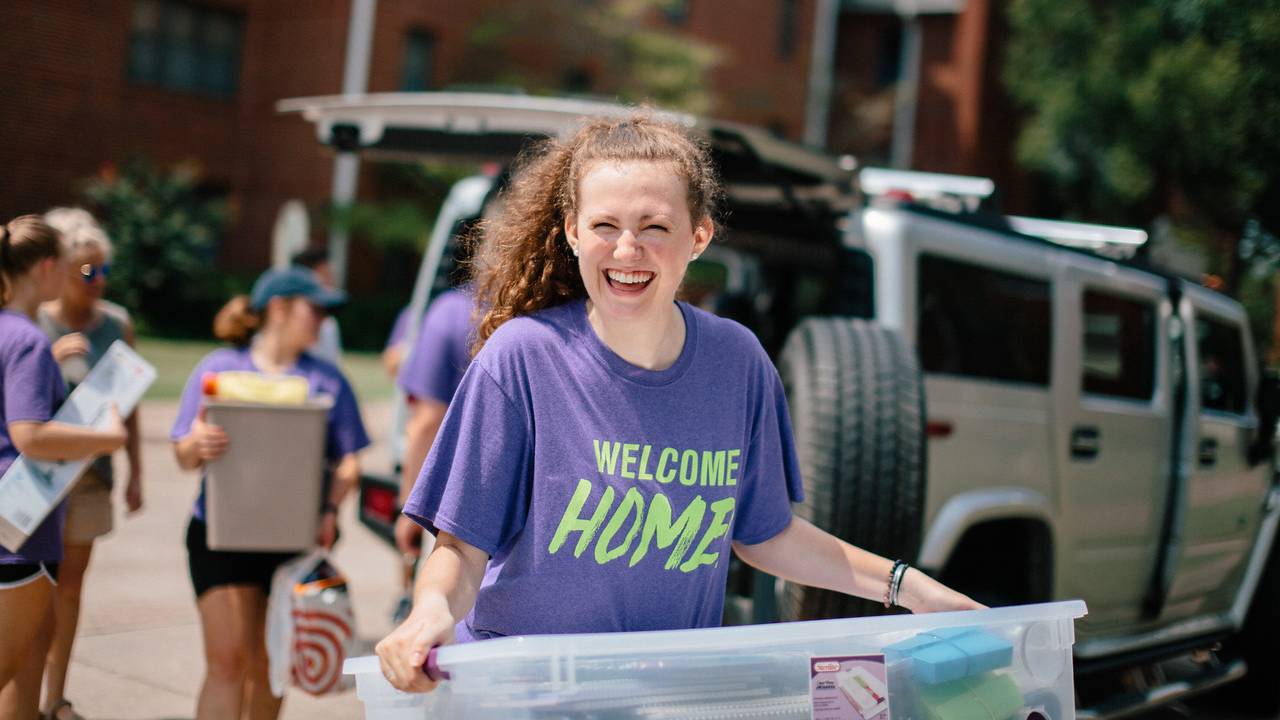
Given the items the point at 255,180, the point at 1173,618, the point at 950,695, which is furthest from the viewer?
the point at 255,180

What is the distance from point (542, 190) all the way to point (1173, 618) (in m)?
4.67

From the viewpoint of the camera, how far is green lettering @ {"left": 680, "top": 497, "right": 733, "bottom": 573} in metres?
2.09

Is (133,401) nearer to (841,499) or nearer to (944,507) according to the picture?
(841,499)

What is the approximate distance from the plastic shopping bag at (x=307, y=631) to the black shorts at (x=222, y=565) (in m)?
0.08

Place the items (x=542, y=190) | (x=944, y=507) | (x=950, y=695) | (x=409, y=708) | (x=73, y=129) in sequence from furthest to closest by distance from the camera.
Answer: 1. (x=73, y=129)
2. (x=944, y=507)
3. (x=542, y=190)
4. (x=950, y=695)
5. (x=409, y=708)

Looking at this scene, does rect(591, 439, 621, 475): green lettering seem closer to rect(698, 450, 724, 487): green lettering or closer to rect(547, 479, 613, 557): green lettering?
rect(547, 479, 613, 557): green lettering

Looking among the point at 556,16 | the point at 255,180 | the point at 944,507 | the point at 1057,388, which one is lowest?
the point at 944,507

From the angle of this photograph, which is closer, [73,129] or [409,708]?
[409,708]

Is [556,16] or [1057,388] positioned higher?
[556,16]

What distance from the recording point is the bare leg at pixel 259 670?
3.90 metres

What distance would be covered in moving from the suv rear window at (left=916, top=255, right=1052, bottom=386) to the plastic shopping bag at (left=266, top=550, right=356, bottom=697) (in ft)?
7.44

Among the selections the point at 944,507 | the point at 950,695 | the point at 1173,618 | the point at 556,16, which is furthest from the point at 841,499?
the point at 556,16

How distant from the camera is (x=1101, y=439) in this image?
5.07m

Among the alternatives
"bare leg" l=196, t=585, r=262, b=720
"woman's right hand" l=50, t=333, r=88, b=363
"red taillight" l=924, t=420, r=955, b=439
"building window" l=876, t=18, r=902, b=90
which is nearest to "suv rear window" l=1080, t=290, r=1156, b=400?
"red taillight" l=924, t=420, r=955, b=439
